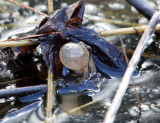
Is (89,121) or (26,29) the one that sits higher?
(26,29)

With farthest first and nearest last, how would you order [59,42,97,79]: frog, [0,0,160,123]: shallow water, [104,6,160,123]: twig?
[59,42,97,79]: frog, [0,0,160,123]: shallow water, [104,6,160,123]: twig

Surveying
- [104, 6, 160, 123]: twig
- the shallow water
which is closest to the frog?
the shallow water

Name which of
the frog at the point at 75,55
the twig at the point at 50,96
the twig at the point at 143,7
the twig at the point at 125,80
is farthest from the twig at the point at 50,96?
the twig at the point at 143,7

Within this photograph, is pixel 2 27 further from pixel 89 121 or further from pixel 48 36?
pixel 89 121

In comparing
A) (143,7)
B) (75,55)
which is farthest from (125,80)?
(143,7)

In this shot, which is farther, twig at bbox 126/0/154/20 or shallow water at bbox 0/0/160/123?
twig at bbox 126/0/154/20

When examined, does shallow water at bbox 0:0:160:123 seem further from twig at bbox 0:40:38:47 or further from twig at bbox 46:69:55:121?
twig at bbox 0:40:38:47

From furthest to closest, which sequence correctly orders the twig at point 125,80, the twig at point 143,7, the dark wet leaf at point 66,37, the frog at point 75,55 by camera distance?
the twig at point 143,7 < the dark wet leaf at point 66,37 < the frog at point 75,55 < the twig at point 125,80

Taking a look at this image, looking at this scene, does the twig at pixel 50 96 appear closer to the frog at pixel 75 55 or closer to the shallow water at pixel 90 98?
the shallow water at pixel 90 98

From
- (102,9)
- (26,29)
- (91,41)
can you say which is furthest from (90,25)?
(91,41)
